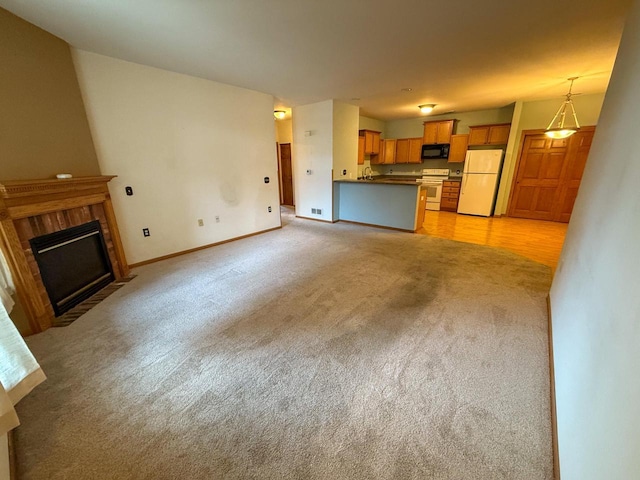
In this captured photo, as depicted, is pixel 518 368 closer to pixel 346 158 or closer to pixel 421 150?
pixel 346 158

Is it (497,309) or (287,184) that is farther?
(287,184)

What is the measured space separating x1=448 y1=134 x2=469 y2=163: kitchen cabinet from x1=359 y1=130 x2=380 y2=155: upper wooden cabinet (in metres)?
2.01

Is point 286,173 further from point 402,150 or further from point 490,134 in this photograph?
point 490,134

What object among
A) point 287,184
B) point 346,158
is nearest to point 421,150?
point 346,158

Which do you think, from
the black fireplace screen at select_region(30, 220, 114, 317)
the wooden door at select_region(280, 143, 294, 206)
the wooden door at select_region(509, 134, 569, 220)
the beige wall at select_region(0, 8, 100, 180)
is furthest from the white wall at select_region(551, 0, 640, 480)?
the wooden door at select_region(280, 143, 294, 206)

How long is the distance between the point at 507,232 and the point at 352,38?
4.63 meters

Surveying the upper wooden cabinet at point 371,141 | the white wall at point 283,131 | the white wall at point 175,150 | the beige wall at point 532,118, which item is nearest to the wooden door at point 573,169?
the beige wall at point 532,118

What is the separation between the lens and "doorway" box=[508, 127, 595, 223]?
5.18 meters

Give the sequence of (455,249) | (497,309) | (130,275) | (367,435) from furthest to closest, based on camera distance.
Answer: (455,249) < (130,275) < (497,309) < (367,435)

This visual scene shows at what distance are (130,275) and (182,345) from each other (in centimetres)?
191

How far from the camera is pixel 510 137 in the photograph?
5621 millimetres

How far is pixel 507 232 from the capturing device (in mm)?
4883

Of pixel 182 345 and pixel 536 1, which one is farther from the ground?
pixel 536 1

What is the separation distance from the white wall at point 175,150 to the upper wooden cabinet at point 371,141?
3068 millimetres
